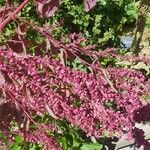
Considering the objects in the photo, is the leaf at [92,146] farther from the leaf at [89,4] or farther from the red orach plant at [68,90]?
the leaf at [89,4]

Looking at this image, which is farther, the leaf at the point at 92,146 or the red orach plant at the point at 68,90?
the leaf at the point at 92,146

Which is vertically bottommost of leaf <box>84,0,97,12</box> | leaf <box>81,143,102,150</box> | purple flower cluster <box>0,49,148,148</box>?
purple flower cluster <box>0,49,148,148</box>

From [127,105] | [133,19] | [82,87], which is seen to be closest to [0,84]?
[82,87]

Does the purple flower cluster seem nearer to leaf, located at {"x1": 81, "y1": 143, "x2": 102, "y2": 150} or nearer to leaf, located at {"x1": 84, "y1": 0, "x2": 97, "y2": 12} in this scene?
leaf, located at {"x1": 84, "y1": 0, "x2": 97, "y2": 12}

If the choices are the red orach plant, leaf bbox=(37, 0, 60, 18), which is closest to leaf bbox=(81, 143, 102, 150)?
the red orach plant

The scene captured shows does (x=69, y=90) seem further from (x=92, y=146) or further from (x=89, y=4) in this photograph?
(x=92, y=146)

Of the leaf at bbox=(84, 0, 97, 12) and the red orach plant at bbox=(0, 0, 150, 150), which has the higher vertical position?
the leaf at bbox=(84, 0, 97, 12)

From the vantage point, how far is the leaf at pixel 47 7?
119 cm

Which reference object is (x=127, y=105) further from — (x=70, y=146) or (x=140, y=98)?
(x=70, y=146)

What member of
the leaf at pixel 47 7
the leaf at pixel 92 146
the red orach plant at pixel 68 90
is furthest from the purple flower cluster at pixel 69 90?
the leaf at pixel 92 146

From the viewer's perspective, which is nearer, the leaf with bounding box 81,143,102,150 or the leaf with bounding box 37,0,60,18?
the leaf with bounding box 37,0,60,18

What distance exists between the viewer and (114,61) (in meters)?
5.09

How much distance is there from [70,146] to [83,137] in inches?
15.6

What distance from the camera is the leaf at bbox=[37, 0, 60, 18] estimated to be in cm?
119
